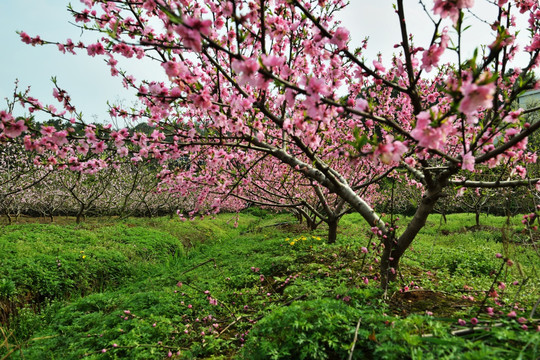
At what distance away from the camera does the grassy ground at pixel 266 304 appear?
7.25 feet

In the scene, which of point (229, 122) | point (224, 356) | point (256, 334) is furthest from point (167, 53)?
point (224, 356)

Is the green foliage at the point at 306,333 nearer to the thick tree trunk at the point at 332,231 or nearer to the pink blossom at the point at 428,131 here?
the pink blossom at the point at 428,131

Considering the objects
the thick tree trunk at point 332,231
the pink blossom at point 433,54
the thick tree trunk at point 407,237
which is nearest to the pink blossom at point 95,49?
the pink blossom at point 433,54

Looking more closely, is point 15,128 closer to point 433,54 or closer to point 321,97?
point 321,97

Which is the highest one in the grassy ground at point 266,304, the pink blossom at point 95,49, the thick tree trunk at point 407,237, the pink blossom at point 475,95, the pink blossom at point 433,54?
the pink blossom at point 95,49

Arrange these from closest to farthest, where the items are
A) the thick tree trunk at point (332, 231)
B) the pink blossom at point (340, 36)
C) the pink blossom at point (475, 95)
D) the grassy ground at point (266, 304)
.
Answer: the pink blossom at point (475, 95) → the grassy ground at point (266, 304) → the pink blossom at point (340, 36) → the thick tree trunk at point (332, 231)

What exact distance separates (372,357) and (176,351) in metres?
2.54

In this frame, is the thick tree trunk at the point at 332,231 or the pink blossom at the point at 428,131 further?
the thick tree trunk at the point at 332,231

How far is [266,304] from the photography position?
4.45 m

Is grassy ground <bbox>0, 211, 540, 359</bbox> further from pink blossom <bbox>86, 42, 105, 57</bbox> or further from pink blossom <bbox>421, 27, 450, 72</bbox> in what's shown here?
pink blossom <bbox>86, 42, 105, 57</bbox>

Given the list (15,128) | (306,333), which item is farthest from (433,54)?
(15,128)

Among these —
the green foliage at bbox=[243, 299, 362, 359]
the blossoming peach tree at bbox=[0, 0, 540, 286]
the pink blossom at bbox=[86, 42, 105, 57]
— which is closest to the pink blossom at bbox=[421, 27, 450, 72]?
the blossoming peach tree at bbox=[0, 0, 540, 286]

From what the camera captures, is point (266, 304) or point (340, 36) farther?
point (266, 304)

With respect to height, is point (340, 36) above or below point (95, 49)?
below
